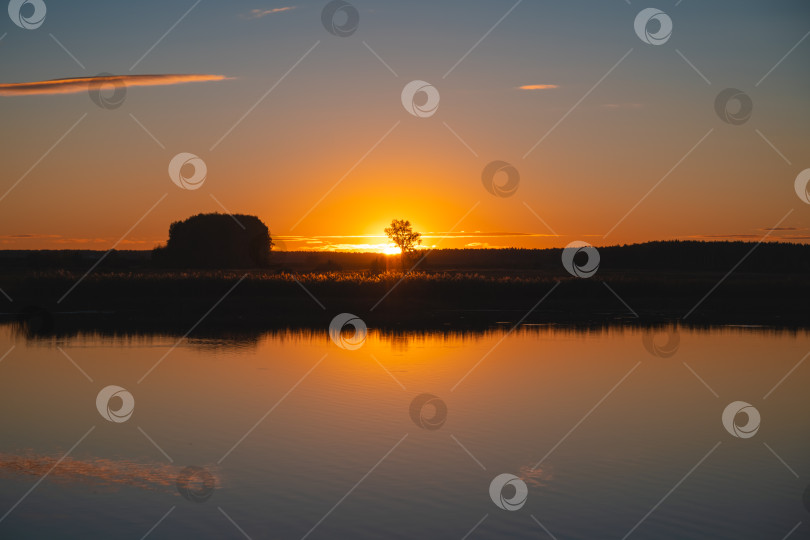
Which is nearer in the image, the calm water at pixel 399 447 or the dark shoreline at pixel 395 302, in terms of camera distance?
the calm water at pixel 399 447

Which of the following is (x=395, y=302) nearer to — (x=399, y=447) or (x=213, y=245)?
(x=399, y=447)

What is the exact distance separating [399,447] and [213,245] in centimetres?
7755

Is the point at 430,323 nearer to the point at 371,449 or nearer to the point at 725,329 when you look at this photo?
the point at 725,329

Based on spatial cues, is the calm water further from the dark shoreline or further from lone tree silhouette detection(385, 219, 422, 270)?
lone tree silhouette detection(385, 219, 422, 270)

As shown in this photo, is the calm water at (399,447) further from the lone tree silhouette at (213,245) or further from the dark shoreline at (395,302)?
the lone tree silhouette at (213,245)

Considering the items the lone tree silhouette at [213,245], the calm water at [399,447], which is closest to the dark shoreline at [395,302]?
the calm water at [399,447]

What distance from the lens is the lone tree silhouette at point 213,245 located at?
9019cm

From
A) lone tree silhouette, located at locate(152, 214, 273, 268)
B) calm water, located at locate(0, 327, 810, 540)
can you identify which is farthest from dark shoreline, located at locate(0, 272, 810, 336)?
lone tree silhouette, located at locate(152, 214, 273, 268)

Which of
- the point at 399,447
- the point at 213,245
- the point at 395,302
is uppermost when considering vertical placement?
the point at 213,245

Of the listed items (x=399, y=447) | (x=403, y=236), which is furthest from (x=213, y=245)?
(x=399, y=447)

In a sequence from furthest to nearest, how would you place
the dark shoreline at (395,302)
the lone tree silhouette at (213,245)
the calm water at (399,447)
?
the lone tree silhouette at (213,245)
the dark shoreline at (395,302)
the calm water at (399,447)

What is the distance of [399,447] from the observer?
15.5m

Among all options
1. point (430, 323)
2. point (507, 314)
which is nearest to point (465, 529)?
point (430, 323)

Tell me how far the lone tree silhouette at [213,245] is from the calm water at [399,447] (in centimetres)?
6318
